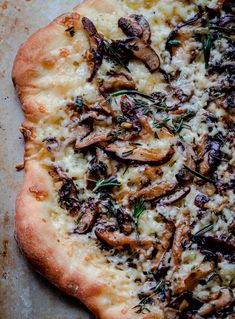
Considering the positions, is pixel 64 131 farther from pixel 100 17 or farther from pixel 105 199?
pixel 100 17

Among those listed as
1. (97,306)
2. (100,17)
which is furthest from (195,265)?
(100,17)

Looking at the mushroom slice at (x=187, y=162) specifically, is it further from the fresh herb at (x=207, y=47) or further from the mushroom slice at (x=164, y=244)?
the fresh herb at (x=207, y=47)

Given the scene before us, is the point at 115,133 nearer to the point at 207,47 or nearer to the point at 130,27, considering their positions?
the point at 130,27

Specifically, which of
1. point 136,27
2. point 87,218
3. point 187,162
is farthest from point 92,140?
point 136,27

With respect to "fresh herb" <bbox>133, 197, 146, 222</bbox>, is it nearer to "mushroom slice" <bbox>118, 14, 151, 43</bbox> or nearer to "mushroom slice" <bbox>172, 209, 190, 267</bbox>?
"mushroom slice" <bbox>172, 209, 190, 267</bbox>

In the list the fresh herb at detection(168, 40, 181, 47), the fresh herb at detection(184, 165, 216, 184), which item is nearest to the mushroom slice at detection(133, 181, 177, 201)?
the fresh herb at detection(184, 165, 216, 184)
